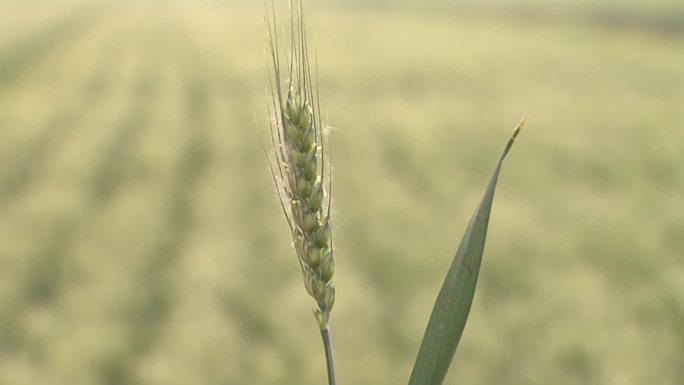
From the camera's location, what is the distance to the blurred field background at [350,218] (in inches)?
115

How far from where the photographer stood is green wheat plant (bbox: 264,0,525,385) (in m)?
0.46

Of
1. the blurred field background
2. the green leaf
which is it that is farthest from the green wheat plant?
the blurred field background

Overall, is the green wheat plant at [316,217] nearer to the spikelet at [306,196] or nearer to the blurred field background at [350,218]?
the spikelet at [306,196]

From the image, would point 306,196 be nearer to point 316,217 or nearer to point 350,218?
point 316,217

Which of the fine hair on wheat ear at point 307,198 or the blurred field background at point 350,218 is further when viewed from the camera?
the blurred field background at point 350,218

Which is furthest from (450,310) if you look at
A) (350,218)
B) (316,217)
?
(350,218)

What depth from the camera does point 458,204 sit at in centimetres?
439

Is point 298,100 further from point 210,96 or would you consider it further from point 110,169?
point 210,96

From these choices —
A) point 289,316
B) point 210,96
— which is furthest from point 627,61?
point 289,316

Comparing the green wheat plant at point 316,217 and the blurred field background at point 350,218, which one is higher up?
the green wheat plant at point 316,217

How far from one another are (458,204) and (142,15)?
782cm

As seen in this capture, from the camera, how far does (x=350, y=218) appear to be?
4.09m

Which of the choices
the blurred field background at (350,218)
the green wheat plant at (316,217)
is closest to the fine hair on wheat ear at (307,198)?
the green wheat plant at (316,217)

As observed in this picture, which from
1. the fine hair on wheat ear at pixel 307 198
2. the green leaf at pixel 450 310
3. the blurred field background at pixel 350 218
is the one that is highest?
the fine hair on wheat ear at pixel 307 198
